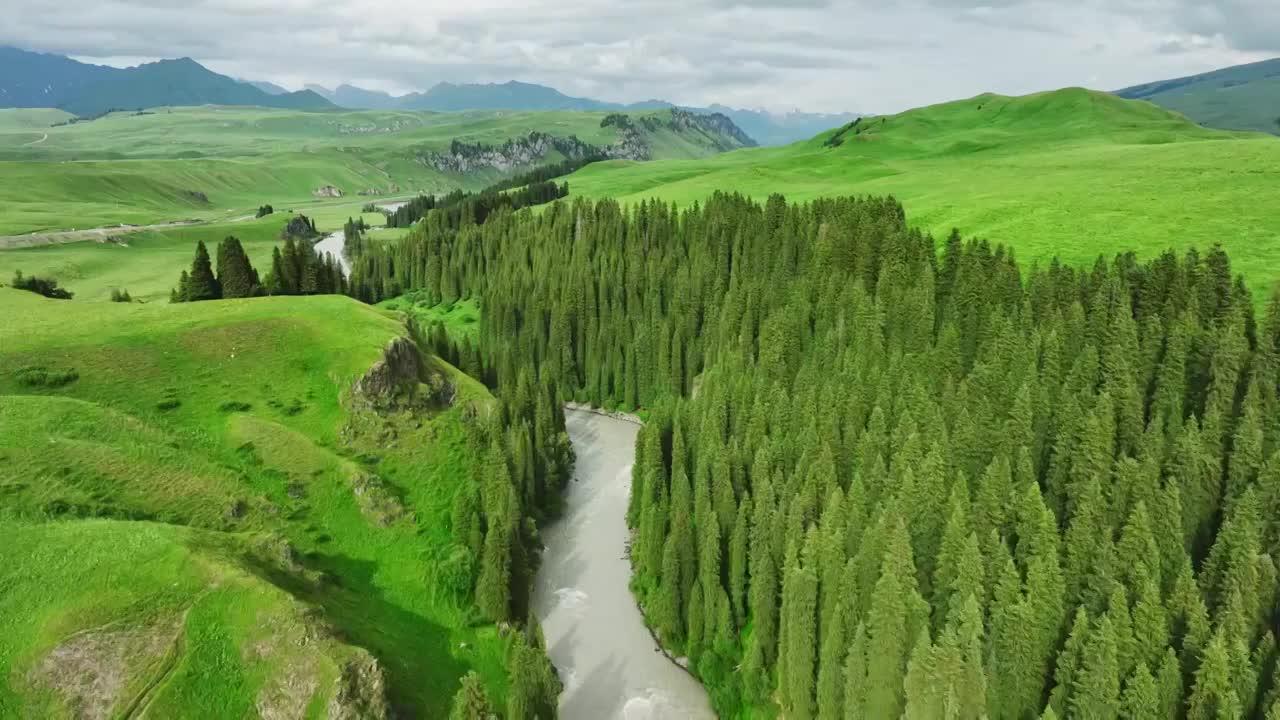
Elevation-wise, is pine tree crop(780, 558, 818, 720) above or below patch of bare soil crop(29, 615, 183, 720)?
below

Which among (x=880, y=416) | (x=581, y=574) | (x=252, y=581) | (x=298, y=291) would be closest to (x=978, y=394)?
(x=880, y=416)

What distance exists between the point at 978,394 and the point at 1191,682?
3411 centimetres

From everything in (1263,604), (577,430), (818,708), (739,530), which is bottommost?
(577,430)

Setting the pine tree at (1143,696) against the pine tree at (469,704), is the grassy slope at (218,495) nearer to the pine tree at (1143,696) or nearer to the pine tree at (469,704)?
the pine tree at (469,704)

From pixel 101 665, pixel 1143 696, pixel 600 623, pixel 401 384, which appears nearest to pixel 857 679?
pixel 1143 696

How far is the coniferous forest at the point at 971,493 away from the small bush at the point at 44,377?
169ft

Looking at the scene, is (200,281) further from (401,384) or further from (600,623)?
(600,623)

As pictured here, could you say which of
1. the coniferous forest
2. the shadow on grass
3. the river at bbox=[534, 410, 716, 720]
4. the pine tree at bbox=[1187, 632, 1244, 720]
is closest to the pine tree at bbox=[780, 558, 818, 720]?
the coniferous forest

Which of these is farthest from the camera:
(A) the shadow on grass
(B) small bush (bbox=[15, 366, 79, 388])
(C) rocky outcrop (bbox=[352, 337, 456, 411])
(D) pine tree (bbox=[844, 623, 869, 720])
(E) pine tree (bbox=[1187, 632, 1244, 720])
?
(C) rocky outcrop (bbox=[352, 337, 456, 411])

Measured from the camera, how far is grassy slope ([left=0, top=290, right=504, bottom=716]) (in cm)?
4572

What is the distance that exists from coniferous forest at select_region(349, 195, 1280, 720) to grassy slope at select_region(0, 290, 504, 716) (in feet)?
78.8

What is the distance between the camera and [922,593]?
54656 mm

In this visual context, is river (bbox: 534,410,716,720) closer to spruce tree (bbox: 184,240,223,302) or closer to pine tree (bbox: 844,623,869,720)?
pine tree (bbox: 844,623,869,720)

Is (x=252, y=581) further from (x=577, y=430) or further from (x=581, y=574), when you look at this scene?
(x=577, y=430)
